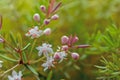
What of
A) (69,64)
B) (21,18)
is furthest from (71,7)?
(69,64)

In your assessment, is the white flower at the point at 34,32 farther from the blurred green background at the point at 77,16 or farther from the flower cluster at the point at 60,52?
the blurred green background at the point at 77,16

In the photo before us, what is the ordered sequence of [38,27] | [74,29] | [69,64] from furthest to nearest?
[74,29], [69,64], [38,27]

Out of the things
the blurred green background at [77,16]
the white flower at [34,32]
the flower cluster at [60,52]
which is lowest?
the flower cluster at [60,52]

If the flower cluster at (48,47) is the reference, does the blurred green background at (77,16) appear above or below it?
above

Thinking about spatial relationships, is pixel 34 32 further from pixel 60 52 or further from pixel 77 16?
pixel 77 16

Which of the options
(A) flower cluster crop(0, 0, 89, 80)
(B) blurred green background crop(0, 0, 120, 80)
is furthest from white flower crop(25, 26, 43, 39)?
(B) blurred green background crop(0, 0, 120, 80)

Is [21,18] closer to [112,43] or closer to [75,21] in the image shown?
[75,21]

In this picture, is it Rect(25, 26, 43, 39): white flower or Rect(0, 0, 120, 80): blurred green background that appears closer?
Rect(25, 26, 43, 39): white flower

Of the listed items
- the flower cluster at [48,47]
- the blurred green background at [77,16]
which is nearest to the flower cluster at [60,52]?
the flower cluster at [48,47]

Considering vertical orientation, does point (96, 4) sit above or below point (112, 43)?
above

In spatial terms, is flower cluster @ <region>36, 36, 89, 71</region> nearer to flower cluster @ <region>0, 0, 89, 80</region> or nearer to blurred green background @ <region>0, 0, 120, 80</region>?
flower cluster @ <region>0, 0, 89, 80</region>

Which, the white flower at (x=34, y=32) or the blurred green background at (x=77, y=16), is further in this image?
the blurred green background at (x=77, y=16)
